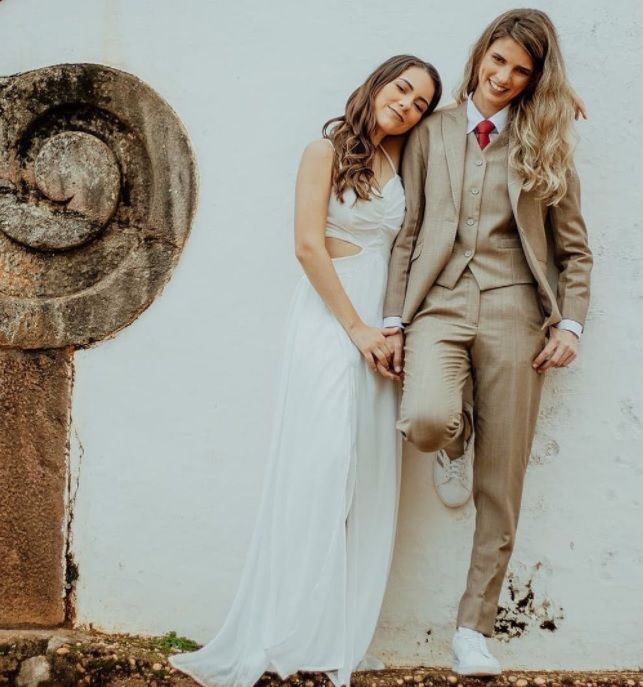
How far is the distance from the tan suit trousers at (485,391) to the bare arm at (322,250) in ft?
0.43

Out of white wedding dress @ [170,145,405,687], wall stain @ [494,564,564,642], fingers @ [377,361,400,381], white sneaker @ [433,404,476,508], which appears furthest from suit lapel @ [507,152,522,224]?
wall stain @ [494,564,564,642]

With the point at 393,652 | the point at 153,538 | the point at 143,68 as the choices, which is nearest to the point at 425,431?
the point at 393,652

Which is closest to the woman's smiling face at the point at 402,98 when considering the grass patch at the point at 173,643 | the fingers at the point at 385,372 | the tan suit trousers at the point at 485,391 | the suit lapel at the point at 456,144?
the suit lapel at the point at 456,144

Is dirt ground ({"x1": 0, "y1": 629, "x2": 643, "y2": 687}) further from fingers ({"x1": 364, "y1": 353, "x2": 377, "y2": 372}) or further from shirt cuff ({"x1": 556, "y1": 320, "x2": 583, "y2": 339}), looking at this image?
shirt cuff ({"x1": 556, "y1": 320, "x2": 583, "y2": 339})

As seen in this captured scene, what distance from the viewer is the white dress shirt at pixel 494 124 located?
3.17 m

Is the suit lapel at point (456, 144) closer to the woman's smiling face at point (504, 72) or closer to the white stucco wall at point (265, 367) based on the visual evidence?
the woman's smiling face at point (504, 72)

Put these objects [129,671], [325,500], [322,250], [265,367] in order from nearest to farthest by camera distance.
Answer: [325,500] → [322,250] → [129,671] → [265,367]

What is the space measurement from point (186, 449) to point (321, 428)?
0.72 meters

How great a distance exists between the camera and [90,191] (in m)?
3.59

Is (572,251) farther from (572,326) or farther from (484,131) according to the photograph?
(484,131)

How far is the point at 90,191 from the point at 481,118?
1418 mm

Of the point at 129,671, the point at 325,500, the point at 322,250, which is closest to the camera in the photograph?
the point at 325,500

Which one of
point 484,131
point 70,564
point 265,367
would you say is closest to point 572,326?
point 484,131

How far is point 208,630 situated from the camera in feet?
11.8
